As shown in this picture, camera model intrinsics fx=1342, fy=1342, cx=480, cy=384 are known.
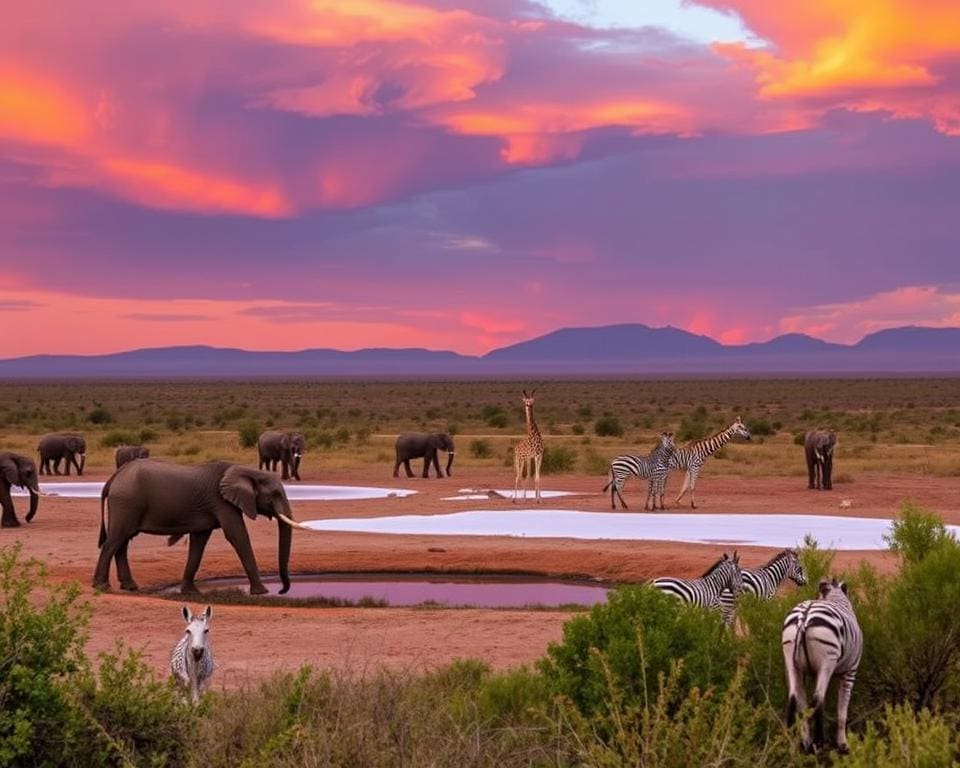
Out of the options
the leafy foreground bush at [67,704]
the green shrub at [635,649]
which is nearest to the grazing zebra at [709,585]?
the green shrub at [635,649]

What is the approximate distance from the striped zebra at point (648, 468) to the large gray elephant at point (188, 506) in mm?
11141

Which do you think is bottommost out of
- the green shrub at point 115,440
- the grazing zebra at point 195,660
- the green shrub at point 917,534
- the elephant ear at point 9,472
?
the green shrub at point 115,440

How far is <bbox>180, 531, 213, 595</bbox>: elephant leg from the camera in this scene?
62.4ft

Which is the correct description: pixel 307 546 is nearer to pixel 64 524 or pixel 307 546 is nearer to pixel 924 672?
pixel 64 524

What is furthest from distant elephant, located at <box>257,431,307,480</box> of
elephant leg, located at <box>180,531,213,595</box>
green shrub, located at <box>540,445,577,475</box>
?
elephant leg, located at <box>180,531,213,595</box>

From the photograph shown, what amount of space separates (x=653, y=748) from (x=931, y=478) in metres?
32.8

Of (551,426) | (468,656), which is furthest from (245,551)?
(551,426)

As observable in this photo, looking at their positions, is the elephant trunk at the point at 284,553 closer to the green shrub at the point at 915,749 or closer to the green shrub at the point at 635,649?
the green shrub at the point at 635,649

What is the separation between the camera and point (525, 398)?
31.8 meters

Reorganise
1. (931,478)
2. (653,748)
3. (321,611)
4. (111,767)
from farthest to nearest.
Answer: (931,478) → (321,611) → (111,767) → (653,748)

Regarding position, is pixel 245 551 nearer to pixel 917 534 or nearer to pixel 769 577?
pixel 769 577

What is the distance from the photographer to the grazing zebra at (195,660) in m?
10.1

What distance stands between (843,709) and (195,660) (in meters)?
4.75

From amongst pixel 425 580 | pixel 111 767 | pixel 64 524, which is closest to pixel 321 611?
pixel 425 580
